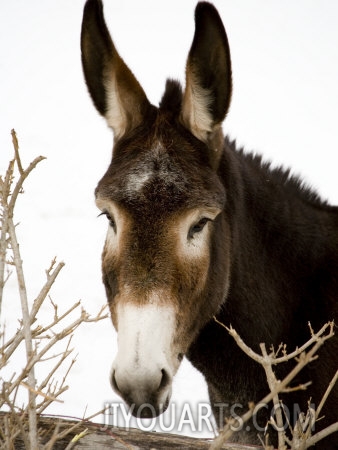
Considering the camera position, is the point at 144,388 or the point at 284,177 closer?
the point at 144,388

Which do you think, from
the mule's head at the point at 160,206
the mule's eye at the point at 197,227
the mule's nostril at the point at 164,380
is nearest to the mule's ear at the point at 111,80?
the mule's head at the point at 160,206

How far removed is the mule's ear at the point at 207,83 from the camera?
8.93ft

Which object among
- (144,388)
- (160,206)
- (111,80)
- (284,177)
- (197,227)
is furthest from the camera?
(284,177)

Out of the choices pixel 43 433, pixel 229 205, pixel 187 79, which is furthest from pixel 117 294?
pixel 187 79

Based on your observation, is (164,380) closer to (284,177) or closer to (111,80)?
(111,80)


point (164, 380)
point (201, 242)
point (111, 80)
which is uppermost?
point (111, 80)

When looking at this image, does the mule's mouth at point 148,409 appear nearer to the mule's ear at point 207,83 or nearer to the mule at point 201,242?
the mule at point 201,242

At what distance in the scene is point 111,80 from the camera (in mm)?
3010

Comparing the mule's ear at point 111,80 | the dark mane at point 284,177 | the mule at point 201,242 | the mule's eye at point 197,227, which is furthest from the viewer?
the dark mane at point 284,177

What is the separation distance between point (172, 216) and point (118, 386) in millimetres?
762

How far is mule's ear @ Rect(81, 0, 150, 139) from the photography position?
115 inches

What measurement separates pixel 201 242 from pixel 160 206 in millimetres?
322

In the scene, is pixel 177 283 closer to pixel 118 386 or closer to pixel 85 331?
pixel 118 386

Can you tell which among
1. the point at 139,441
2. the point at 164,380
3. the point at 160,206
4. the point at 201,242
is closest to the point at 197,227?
the point at 201,242
